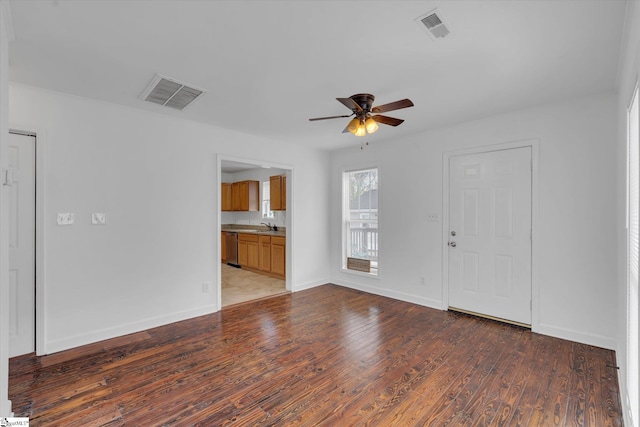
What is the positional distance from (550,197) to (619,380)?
5.79ft

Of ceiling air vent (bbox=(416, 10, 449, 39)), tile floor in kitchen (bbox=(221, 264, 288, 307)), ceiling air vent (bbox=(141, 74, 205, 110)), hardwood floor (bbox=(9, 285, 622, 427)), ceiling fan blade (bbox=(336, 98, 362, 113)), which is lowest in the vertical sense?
hardwood floor (bbox=(9, 285, 622, 427))

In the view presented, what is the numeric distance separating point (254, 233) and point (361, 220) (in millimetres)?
2570

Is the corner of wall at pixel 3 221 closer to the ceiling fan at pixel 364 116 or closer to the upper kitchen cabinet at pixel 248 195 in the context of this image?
the ceiling fan at pixel 364 116

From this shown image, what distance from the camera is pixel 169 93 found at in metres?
2.96

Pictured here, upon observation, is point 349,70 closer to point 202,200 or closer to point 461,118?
point 461,118

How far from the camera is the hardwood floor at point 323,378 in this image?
2.01 m

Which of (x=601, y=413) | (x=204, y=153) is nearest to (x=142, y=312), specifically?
(x=204, y=153)

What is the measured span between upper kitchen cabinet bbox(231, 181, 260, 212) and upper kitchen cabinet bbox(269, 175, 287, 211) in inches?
42.5

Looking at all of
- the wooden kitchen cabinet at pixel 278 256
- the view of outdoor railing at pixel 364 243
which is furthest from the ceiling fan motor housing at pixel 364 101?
the wooden kitchen cabinet at pixel 278 256

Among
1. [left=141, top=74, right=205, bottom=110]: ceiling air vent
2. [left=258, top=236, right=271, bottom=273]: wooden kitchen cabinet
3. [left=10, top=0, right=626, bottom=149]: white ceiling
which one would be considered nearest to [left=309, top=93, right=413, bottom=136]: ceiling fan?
[left=10, top=0, right=626, bottom=149]: white ceiling

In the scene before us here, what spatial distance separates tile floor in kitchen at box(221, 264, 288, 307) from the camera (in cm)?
472

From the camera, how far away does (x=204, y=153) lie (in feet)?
13.0

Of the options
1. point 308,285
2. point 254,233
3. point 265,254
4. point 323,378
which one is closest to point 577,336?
point 323,378

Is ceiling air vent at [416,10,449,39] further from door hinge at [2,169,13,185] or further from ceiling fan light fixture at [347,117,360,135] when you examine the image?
door hinge at [2,169,13,185]
